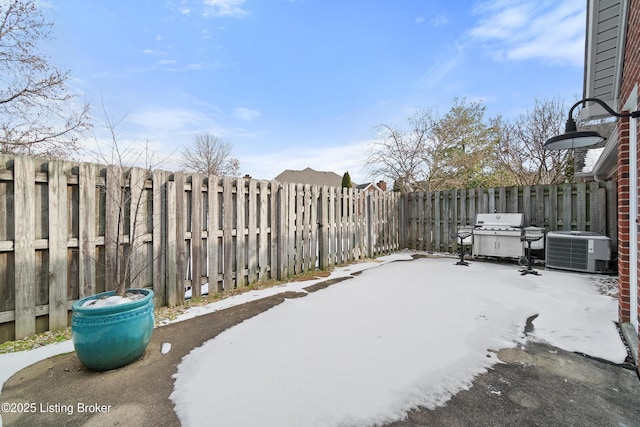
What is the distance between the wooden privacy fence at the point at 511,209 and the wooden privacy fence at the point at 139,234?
4.23 metres

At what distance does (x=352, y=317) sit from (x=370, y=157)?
1008cm

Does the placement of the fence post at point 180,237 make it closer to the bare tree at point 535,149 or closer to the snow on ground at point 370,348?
the snow on ground at point 370,348

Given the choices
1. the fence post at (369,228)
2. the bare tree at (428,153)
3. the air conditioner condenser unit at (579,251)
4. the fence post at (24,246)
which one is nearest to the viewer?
the fence post at (24,246)

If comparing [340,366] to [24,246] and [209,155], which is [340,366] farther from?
[209,155]

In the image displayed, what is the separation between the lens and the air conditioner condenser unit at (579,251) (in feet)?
17.6

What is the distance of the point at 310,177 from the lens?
1101 inches

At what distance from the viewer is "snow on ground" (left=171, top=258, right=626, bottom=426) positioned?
1759 millimetres

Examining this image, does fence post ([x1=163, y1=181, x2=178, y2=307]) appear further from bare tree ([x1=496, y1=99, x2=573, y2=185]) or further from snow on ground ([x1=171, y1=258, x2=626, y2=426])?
bare tree ([x1=496, y1=99, x2=573, y2=185])

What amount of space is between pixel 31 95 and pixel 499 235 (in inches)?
479

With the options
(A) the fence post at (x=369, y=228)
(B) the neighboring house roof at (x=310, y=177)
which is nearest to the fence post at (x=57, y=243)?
(A) the fence post at (x=369, y=228)

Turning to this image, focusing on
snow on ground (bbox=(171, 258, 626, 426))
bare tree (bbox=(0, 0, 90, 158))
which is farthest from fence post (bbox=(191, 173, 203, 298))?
bare tree (bbox=(0, 0, 90, 158))

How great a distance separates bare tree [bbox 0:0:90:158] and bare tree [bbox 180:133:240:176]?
1351 centimetres

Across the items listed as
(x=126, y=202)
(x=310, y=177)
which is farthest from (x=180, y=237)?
(x=310, y=177)

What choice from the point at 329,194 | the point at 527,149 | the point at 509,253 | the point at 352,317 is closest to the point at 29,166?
the point at 352,317
